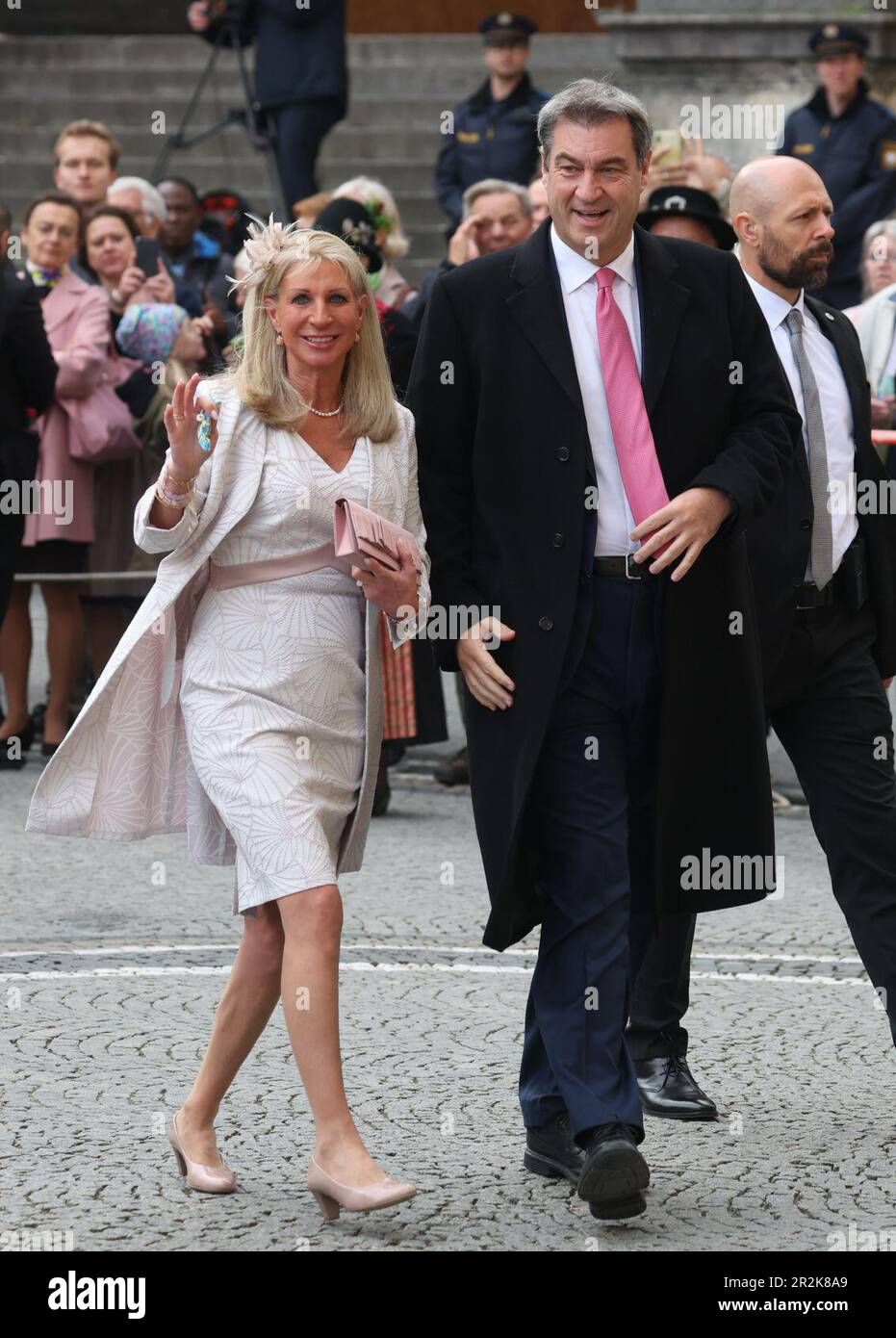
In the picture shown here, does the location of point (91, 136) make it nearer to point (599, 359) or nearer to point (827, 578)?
point (827, 578)

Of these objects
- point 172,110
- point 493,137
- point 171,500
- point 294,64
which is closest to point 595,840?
point 171,500

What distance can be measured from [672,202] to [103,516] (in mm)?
4412

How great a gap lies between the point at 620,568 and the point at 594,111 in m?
0.91

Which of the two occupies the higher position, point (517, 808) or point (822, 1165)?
point (517, 808)

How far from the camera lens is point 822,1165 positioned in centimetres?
521

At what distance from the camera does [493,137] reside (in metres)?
14.3

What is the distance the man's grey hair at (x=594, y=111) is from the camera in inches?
193

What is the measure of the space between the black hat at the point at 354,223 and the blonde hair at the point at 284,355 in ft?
15.4

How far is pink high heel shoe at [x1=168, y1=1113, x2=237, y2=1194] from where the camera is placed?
4949 millimetres

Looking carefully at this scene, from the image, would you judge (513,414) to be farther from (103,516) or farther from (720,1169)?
(103,516)

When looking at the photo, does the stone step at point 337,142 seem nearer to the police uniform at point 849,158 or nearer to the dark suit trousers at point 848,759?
the police uniform at point 849,158

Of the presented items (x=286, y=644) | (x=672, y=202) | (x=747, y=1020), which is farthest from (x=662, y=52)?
(x=286, y=644)

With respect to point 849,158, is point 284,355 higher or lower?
lower

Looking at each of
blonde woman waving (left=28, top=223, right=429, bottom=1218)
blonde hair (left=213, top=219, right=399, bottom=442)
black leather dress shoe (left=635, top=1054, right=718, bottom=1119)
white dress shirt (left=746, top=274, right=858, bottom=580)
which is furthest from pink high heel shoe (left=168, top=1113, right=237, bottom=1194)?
white dress shirt (left=746, top=274, right=858, bottom=580)
